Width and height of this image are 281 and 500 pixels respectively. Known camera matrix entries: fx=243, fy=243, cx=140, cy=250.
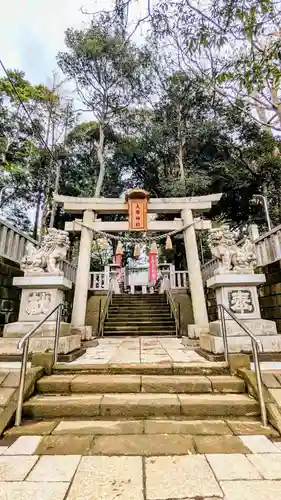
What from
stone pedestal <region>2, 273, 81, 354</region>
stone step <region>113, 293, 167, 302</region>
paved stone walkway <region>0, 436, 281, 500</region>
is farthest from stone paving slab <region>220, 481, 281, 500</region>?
stone step <region>113, 293, 167, 302</region>

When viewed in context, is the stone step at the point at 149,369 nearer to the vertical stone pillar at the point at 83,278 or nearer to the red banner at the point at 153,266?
the vertical stone pillar at the point at 83,278

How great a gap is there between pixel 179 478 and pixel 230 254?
3.88 meters

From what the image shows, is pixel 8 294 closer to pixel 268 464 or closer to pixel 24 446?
pixel 24 446

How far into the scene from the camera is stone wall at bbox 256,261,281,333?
5.09 metres

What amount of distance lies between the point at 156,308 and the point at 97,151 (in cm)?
1077

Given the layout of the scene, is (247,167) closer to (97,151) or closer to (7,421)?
(97,151)

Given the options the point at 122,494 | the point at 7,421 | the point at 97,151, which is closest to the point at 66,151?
the point at 97,151

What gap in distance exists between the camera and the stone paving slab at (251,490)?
1.45 meters

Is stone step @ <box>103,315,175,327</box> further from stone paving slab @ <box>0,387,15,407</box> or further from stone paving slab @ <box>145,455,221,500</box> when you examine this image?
stone paving slab @ <box>145,455,221,500</box>

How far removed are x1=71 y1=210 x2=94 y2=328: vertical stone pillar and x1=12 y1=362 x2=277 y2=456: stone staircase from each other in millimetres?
2973

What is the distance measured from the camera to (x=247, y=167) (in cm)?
1332

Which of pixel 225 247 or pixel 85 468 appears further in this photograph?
pixel 225 247

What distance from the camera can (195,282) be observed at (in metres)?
6.63

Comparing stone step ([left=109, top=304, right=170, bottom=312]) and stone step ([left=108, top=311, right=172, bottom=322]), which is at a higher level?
stone step ([left=109, top=304, right=170, bottom=312])
